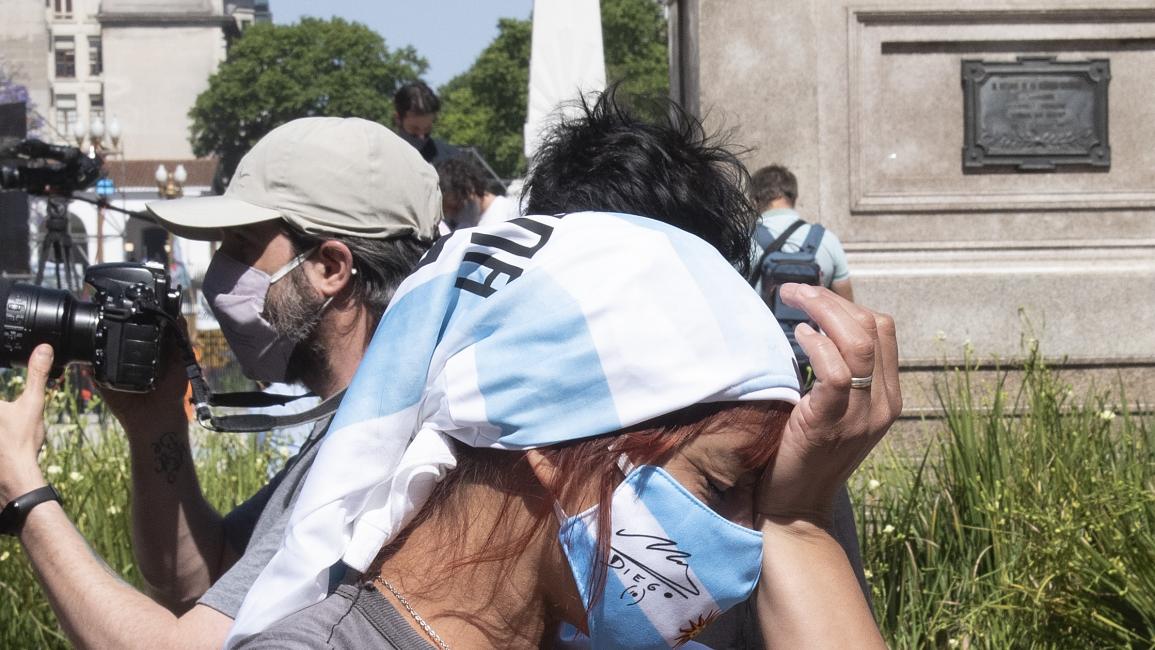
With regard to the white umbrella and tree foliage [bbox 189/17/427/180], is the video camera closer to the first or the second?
the white umbrella

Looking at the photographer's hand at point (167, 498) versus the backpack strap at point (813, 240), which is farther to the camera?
the backpack strap at point (813, 240)

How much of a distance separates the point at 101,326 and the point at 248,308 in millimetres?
248

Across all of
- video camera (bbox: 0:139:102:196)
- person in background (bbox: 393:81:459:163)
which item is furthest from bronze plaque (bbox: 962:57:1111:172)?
video camera (bbox: 0:139:102:196)

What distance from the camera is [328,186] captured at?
2406mm

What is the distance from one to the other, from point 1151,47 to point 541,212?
17.6 ft

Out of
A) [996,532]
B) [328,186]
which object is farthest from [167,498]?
[996,532]

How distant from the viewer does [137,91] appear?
3182 inches

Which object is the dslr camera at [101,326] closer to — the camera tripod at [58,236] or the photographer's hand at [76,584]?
the photographer's hand at [76,584]

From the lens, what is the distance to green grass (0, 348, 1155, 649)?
11.0ft

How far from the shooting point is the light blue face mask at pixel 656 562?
59.0 inches

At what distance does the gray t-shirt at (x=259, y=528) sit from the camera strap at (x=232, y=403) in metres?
0.03

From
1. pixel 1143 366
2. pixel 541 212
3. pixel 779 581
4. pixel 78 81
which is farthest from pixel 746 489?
pixel 78 81

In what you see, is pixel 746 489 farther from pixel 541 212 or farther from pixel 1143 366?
pixel 1143 366

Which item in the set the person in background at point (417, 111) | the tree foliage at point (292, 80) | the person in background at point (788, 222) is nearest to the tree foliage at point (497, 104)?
the tree foliage at point (292, 80)
